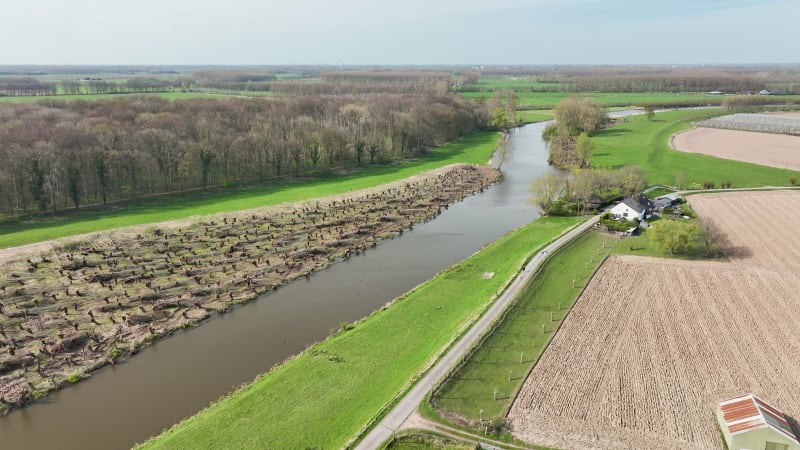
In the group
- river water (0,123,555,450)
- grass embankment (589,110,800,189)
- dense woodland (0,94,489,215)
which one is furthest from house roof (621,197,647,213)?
dense woodland (0,94,489,215)

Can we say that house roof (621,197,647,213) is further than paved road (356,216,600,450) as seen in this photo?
Yes

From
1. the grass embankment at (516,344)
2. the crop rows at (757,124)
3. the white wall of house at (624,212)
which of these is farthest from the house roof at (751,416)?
the crop rows at (757,124)

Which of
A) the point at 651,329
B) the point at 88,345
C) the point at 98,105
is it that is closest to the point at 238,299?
the point at 88,345

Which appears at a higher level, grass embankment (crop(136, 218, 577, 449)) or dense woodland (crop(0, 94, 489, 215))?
dense woodland (crop(0, 94, 489, 215))

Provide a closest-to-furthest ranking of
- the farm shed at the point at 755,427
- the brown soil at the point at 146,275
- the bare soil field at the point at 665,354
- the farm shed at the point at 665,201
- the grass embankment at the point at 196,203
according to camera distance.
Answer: the farm shed at the point at 755,427 → the bare soil field at the point at 665,354 → the brown soil at the point at 146,275 → the grass embankment at the point at 196,203 → the farm shed at the point at 665,201

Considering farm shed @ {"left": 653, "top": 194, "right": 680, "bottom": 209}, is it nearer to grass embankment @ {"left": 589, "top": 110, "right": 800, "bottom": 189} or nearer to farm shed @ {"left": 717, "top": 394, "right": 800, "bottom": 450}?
grass embankment @ {"left": 589, "top": 110, "right": 800, "bottom": 189}

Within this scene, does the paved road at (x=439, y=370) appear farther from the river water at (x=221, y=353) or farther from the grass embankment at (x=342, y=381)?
the river water at (x=221, y=353)

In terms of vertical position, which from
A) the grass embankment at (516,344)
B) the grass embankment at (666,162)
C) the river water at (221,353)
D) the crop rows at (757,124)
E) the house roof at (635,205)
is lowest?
the river water at (221,353)
